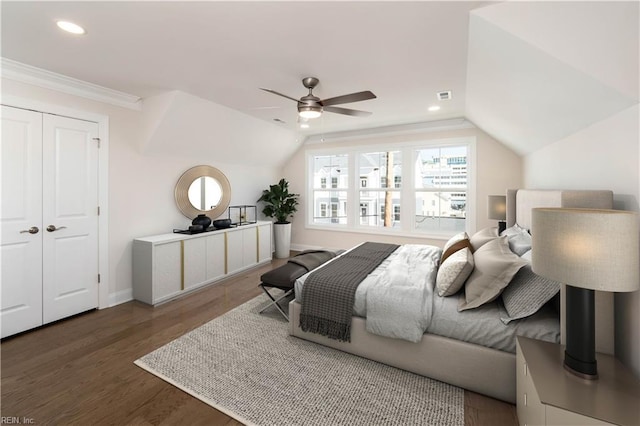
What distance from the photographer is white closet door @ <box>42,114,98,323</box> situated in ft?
9.32

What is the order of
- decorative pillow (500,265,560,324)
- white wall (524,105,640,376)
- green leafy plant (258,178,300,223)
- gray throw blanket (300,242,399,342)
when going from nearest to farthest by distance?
white wall (524,105,640,376) → decorative pillow (500,265,560,324) → gray throw blanket (300,242,399,342) → green leafy plant (258,178,300,223)

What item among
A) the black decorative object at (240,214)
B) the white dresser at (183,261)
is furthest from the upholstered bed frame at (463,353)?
the black decorative object at (240,214)

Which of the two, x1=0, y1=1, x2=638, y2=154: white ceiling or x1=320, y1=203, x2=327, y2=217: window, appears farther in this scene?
x1=320, y1=203, x2=327, y2=217: window

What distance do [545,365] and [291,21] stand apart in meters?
2.58

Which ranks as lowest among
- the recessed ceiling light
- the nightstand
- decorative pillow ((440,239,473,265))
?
the nightstand

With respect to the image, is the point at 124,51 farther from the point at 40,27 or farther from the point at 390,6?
the point at 390,6

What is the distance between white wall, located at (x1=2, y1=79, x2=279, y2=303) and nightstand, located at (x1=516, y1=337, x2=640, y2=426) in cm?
415

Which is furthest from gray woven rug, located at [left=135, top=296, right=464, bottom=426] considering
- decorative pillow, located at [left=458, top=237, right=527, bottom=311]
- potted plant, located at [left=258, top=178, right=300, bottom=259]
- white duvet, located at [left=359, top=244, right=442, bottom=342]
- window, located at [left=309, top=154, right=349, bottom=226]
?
window, located at [left=309, top=154, right=349, bottom=226]

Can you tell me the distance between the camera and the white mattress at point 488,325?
5.58ft

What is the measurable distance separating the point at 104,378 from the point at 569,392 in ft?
9.47

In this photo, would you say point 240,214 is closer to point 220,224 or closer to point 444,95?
point 220,224

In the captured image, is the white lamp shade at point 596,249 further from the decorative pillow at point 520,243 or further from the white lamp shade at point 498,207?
the white lamp shade at point 498,207

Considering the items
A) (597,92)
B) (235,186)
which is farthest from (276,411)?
(235,186)

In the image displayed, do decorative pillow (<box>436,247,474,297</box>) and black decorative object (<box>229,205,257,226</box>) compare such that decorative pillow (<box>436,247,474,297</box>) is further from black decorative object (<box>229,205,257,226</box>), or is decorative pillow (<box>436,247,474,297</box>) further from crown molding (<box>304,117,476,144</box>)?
black decorative object (<box>229,205,257,226</box>)
